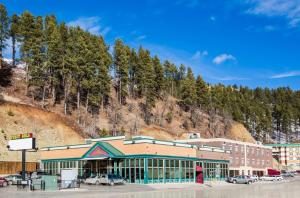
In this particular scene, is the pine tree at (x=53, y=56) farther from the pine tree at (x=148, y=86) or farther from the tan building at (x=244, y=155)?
the tan building at (x=244, y=155)

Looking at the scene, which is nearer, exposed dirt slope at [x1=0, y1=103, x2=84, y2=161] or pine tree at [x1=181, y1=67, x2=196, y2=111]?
exposed dirt slope at [x1=0, y1=103, x2=84, y2=161]

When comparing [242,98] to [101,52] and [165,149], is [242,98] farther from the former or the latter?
[165,149]

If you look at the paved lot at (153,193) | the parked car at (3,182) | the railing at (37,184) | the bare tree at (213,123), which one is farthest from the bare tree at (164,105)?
the railing at (37,184)

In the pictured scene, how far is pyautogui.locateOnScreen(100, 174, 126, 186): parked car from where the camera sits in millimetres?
56188

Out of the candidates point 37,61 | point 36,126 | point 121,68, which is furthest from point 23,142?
point 121,68

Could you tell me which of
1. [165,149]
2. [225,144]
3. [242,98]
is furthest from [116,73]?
[242,98]

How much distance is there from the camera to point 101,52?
366 feet

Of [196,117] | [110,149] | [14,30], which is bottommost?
[110,149]

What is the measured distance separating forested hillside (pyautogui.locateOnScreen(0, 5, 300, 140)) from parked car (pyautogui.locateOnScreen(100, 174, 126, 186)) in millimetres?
35929

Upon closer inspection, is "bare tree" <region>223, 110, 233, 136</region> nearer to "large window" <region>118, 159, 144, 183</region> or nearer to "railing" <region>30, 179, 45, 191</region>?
"large window" <region>118, 159, 144, 183</region>

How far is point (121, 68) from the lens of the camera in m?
118

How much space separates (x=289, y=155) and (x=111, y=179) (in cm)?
13833

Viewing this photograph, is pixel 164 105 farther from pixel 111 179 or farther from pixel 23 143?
pixel 23 143

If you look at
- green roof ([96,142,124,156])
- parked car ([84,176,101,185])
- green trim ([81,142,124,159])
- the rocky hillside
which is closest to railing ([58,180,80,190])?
parked car ([84,176,101,185])
